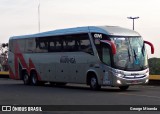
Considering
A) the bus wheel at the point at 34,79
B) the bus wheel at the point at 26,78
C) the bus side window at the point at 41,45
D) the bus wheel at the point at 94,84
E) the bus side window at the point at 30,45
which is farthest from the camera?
the bus wheel at the point at 26,78

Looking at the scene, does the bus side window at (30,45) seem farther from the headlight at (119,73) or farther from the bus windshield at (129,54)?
the headlight at (119,73)

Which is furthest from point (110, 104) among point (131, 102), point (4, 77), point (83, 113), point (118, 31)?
point (4, 77)

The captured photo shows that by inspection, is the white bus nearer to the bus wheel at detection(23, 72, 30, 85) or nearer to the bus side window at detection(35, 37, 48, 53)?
the bus side window at detection(35, 37, 48, 53)

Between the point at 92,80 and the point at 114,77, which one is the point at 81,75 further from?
the point at 114,77

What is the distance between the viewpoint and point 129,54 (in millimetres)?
23062

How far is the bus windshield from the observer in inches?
896

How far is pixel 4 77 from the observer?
48.3 m

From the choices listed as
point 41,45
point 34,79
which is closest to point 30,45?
point 41,45

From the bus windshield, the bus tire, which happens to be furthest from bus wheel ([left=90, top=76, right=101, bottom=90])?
the bus tire

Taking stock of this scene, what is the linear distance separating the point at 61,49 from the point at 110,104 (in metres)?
10.7

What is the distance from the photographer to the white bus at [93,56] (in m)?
22.8

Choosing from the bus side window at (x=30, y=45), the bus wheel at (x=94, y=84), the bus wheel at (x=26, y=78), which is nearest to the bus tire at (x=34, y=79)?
the bus wheel at (x=26, y=78)

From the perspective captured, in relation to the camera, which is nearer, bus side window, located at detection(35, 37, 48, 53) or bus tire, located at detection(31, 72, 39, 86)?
bus side window, located at detection(35, 37, 48, 53)

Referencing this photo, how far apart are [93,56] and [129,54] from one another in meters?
1.92
